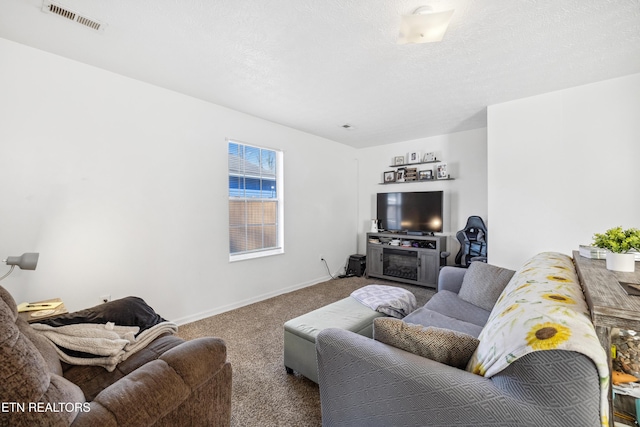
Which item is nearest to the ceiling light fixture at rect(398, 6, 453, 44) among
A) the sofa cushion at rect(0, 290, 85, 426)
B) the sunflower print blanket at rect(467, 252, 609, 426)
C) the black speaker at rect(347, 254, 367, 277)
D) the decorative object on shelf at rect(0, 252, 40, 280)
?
the sunflower print blanket at rect(467, 252, 609, 426)

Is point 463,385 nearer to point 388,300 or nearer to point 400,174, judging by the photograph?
point 388,300

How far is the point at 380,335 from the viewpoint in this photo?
48.3 inches

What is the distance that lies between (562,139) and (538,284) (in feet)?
8.25

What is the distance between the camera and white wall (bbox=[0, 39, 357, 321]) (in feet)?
6.75

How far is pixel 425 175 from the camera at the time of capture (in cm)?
460

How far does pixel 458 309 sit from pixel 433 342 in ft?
4.14

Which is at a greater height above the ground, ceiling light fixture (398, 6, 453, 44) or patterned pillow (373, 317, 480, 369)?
ceiling light fixture (398, 6, 453, 44)

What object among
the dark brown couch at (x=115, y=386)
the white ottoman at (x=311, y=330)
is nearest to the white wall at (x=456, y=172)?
the white ottoman at (x=311, y=330)

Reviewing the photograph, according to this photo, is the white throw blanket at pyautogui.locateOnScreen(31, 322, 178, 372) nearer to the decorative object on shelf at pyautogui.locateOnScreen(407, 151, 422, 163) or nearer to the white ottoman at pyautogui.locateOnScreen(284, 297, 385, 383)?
the white ottoman at pyautogui.locateOnScreen(284, 297, 385, 383)

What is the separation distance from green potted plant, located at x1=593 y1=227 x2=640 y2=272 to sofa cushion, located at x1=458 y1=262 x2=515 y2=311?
855mm

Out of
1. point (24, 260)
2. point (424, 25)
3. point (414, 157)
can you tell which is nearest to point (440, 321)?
point (424, 25)

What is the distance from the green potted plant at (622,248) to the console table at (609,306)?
13 centimetres

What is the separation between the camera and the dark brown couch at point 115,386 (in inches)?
29.2

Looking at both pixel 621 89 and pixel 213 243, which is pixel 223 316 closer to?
pixel 213 243
